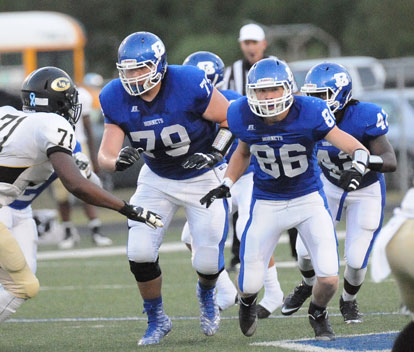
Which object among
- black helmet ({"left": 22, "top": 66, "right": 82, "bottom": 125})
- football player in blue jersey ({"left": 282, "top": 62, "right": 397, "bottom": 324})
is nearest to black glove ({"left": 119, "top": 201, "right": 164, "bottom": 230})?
black helmet ({"left": 22, "top": 66, "right": 82, "bottom": 125})

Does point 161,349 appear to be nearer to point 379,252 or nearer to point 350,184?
point 350,184

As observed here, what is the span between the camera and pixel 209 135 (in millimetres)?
6324

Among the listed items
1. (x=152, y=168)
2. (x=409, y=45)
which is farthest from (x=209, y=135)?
(x=409, y=45)

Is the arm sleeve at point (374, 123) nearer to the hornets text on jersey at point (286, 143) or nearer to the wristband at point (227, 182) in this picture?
the hornets text on jersey at point (286, 143)

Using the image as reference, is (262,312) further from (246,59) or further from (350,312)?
(246,59)

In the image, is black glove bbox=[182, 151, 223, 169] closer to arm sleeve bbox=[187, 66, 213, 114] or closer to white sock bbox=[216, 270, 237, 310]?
arm sleeve bbox=[187, 66, 213, 114]

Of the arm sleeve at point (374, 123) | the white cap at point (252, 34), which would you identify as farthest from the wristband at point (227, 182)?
the white cap at point (252, 34)

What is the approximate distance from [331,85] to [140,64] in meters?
1.25

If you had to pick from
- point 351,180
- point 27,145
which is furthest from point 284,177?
point 27,145

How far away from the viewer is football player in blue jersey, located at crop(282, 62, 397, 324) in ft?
21.1

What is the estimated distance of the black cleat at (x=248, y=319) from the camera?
19.5 ft

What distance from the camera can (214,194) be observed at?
588 cm

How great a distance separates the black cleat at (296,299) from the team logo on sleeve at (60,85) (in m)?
2.10

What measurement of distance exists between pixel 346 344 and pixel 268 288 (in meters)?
1.34
